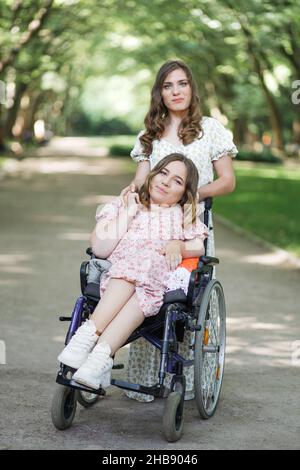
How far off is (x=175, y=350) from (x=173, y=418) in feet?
1.32

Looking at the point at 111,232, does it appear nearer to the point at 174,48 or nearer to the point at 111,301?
the point at 111,301

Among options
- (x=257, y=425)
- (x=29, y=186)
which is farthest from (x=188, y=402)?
(x=29, y=186)

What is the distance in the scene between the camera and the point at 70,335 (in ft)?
16.8

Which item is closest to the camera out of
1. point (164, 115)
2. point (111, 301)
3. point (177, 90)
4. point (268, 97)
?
point (111, 301)

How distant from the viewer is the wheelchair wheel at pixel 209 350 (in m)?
5.13

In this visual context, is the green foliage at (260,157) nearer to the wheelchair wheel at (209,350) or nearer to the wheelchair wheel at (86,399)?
the wheelchair wheel at (209,350)

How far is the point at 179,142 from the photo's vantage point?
5812mm

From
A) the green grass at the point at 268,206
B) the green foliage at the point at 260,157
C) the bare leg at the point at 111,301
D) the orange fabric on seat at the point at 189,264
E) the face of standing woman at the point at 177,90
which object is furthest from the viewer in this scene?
the green foliage at the point at 260,157

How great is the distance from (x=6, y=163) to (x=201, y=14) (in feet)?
28.1

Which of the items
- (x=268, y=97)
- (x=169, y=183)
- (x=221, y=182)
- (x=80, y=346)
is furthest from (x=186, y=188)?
(x=268, y=97)

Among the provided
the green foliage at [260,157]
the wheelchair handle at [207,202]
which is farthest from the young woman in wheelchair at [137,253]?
the green foliage at [260,157]

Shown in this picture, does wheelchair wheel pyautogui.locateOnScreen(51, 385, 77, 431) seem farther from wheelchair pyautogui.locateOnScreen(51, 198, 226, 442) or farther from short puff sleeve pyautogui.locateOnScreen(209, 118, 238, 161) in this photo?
short puff sleeve pyautogui.locateOnScreen(209, 118, 238, 161)

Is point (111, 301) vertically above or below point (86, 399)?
above

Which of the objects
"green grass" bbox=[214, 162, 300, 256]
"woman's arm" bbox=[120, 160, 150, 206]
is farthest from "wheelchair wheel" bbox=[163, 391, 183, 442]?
"green grass" bbox=[214, 162, 300, 256]
